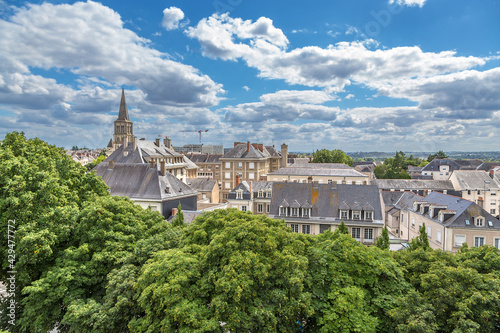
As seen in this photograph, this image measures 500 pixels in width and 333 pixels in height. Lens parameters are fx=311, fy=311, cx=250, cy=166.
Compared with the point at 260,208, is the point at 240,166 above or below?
above

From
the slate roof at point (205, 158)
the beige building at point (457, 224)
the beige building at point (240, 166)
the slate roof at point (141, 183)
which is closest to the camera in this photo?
the beige building at point (457, 224)

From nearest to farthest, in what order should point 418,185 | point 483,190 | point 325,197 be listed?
point 325,197 < point 483,190 < point 418,185

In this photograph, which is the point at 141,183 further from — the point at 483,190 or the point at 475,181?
the point at 483,190

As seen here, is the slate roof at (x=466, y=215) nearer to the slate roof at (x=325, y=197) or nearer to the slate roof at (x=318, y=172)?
the slate roof at (x=325, y=197)

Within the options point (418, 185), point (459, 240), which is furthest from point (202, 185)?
point (418, 185)

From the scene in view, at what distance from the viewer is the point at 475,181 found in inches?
3031

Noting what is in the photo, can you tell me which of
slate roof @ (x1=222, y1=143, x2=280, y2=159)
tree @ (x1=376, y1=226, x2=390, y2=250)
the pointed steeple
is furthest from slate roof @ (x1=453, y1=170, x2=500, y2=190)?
the pointed steeple

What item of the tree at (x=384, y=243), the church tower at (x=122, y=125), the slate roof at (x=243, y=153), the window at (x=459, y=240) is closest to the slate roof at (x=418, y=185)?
the slate roof at (x=243, y=153)

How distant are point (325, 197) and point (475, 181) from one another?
5473cm

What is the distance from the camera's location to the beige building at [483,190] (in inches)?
2970

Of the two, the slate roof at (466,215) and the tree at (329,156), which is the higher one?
the tree at (329,156)

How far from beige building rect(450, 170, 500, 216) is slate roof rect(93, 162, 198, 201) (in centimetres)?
6686

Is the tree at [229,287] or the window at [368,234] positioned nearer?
the tree at [229,287]

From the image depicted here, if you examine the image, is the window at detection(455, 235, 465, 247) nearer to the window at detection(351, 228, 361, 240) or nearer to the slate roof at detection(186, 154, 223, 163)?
the window at detection(351, 228, 361, 240)
